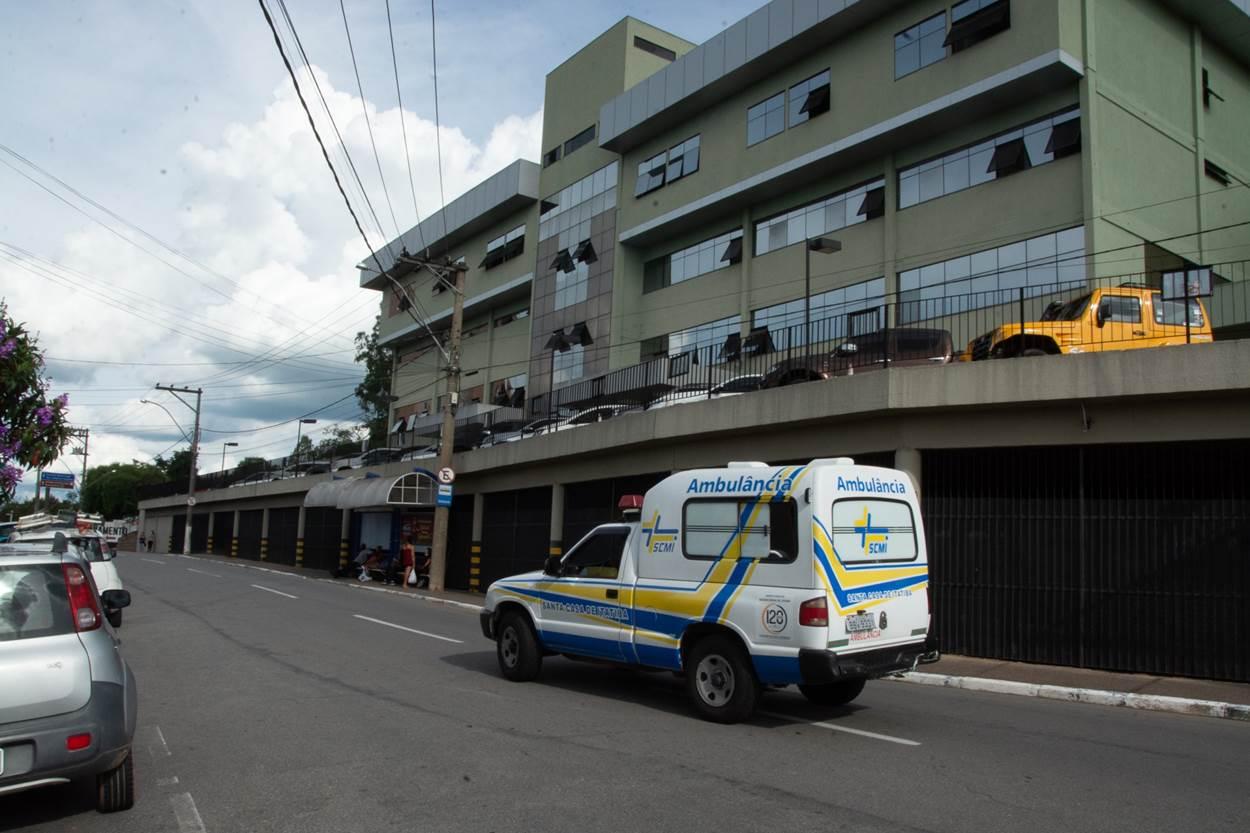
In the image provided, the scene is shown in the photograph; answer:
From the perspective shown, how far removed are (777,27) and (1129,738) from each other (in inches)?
933

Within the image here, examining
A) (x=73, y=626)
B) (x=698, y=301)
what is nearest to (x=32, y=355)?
(x=73, y=626)

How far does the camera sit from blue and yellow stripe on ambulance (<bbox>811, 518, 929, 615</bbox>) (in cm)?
763

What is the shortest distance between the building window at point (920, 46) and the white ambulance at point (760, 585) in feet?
59.7

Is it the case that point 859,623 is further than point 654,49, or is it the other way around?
point 654,49

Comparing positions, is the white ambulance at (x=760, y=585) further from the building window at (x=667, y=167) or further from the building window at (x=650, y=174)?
the building window at (x=650, y=174)

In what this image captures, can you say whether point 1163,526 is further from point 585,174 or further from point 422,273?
point 422,273

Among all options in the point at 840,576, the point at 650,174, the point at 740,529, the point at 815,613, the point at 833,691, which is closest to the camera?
the point at 815,613

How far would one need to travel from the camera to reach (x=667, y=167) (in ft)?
105

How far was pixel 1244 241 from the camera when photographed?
80.9 ft

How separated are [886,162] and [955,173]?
218 centimetres

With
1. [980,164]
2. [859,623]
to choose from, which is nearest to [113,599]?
[859,623]

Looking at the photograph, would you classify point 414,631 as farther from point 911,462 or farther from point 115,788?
point 115,788

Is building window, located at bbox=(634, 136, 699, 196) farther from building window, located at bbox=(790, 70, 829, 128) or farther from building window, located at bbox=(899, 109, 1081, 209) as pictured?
building window, located at bbox=(899, 109, 1081, 209)

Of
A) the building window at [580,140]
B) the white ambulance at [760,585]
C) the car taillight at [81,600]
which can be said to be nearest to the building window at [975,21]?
the building window at [580,140]
